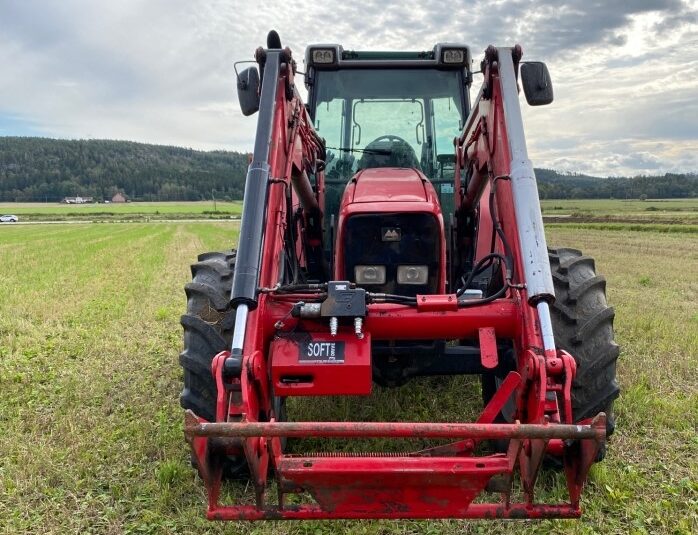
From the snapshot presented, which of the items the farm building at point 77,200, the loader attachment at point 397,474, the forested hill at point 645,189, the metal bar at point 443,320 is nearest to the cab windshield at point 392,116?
the metal bar at point 443,320

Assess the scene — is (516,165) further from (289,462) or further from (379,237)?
(289,462)

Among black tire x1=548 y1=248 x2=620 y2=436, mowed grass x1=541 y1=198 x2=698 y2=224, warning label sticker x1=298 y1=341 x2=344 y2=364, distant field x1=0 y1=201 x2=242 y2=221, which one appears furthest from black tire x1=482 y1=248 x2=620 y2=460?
distant field x1=0 y1=201 x2=242 y2=221

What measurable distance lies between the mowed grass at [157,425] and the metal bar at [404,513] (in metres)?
0.56

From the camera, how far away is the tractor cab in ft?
17.2

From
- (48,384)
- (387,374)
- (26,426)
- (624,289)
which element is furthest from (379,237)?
(624,289)

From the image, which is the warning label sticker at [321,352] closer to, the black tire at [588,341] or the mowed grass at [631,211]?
the black tire at [588,341]

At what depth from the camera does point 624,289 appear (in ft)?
35.3

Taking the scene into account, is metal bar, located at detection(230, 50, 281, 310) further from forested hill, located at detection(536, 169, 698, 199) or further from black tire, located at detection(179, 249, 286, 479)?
forested hill, located at detection(536, 169, 698, 199)

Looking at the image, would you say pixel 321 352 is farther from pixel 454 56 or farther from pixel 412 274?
pixel 454 56

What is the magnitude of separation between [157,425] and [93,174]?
400 ft

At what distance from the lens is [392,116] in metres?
5.39

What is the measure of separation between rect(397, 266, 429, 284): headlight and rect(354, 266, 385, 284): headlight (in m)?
0.11

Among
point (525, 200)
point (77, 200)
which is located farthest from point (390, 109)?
point (77, 200)

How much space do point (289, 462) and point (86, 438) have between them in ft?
7.53
